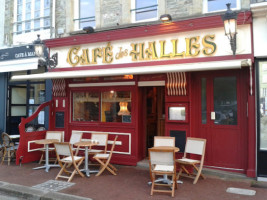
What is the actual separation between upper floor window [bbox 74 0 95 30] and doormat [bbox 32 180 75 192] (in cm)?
519

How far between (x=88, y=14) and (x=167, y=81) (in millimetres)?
3894

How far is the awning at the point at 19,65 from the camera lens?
9.53 metres

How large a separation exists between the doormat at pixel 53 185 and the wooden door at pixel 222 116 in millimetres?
3360

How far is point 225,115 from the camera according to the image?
674cm

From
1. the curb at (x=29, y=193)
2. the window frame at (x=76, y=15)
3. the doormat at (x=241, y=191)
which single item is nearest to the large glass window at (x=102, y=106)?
the window frame at (x=76, y=15)

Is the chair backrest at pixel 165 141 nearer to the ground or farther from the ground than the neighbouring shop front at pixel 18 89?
nearer to the ground

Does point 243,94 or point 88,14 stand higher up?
point 88,14

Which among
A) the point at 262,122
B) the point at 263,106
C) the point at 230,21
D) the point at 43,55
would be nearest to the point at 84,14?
the point at 43,55

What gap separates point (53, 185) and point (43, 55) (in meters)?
4.99

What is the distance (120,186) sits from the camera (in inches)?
231

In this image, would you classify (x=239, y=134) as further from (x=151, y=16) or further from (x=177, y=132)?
(x=151, y=16)

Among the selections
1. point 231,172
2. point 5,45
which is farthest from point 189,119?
point 5,45

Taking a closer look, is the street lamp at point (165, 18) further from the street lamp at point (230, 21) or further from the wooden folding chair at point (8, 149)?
the wooden folding chair at point (8, 149)

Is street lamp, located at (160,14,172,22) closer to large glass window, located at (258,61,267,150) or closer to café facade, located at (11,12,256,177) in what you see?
café facade, located at (11,12,256,177)
